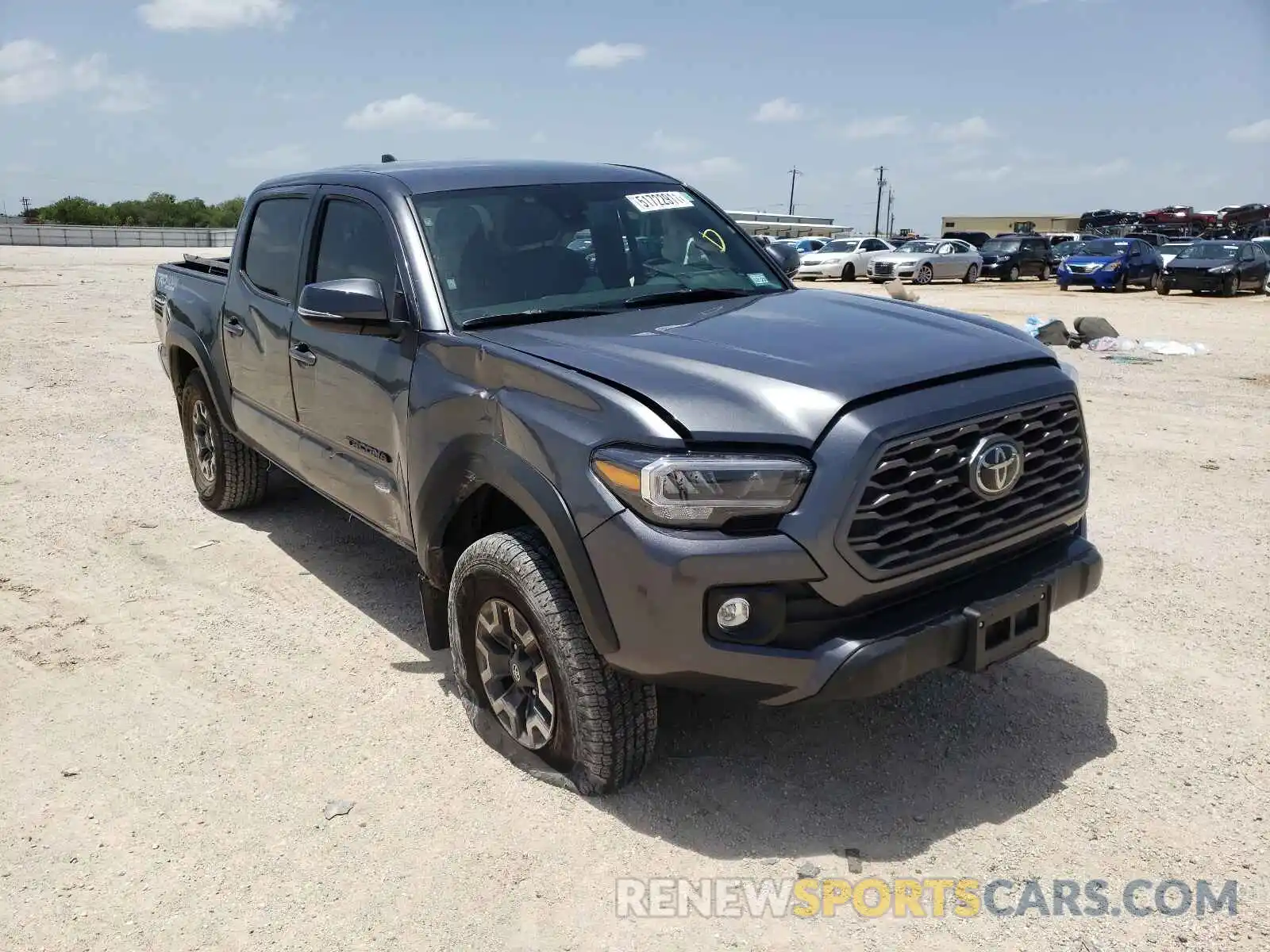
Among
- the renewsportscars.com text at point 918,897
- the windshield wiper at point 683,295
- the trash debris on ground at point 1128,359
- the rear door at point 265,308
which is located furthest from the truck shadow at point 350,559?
the trash debris on ground at point 1128,359

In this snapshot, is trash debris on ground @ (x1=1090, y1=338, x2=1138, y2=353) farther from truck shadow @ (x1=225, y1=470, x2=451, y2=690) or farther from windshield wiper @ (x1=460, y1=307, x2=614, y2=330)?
windshield wiper @ (x1=460, y1=307, x2=614, y2=330)

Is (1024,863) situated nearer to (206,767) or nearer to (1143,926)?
(1143,926)

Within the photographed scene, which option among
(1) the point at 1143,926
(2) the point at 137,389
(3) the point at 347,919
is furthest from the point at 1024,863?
(2) the point at 137,389

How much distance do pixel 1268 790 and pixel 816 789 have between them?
1376 mm

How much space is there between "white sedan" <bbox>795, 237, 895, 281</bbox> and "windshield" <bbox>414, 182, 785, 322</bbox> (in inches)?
1167

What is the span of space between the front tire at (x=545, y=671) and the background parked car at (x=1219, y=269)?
88.3ft

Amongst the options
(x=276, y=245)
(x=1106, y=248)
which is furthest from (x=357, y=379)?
(x=1106, y=248)

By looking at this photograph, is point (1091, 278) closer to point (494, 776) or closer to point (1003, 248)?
point (1003, 248)

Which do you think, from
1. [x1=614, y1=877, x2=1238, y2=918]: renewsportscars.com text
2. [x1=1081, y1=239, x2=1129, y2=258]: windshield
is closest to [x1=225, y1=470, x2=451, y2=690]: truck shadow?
[x1=614, y1=877, x2=1238, y2=918]: renewsportscars.com text

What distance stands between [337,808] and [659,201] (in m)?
2.71

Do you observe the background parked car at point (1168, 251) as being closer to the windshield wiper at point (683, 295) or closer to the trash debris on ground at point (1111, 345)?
the trash debris on ground at point (1111, 345)

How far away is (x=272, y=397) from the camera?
486 cm

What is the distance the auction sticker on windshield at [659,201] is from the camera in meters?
4.35

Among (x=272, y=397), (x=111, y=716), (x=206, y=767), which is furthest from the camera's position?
(x=272, y=397)
